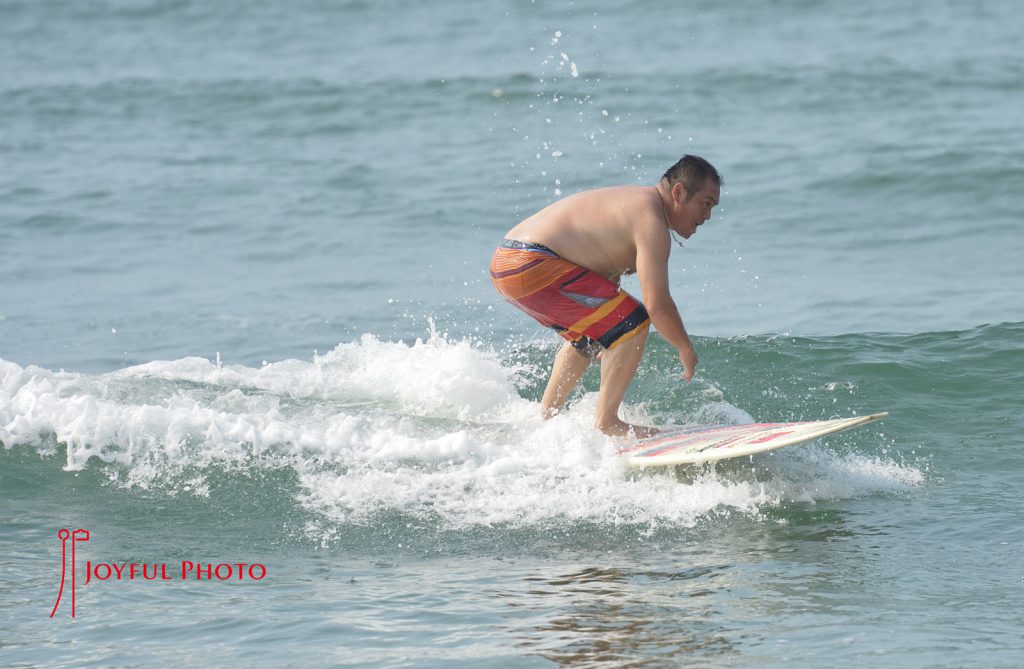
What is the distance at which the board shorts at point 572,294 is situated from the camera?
650 centimetres

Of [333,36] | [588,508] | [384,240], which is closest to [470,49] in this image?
[333,36]

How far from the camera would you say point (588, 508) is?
612cm

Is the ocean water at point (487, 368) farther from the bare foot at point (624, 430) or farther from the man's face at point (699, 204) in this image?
the man's face at point (699, 204)

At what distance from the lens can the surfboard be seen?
598cm

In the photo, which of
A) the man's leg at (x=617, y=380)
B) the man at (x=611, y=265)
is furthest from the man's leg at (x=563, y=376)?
the man's leg at (x=617, y=380)

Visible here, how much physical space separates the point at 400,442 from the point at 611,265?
1.44 m

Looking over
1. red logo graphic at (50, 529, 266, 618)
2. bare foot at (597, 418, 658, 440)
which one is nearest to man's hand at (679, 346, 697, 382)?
bare foot at (597, 418, 658, 440)

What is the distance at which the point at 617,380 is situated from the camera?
6617 millimetres

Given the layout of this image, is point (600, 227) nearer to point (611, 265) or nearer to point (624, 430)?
point (611, 265)

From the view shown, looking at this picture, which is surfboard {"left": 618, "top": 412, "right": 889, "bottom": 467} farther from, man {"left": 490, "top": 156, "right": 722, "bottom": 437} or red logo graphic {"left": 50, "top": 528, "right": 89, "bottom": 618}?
red logo graphic {"left": 50, "top": 528, "right": 89, "bottom": 618}

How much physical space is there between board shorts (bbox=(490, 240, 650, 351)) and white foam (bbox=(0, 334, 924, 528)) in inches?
22.9

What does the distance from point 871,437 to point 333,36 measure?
64.6ft

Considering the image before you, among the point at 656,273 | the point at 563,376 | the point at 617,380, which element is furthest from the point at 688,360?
the point at 563,376

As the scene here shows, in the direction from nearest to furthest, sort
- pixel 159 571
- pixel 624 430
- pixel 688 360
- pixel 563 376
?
pixel 159 571 < pixel 688 360 < pixel 624 430 < pixel 563 376
